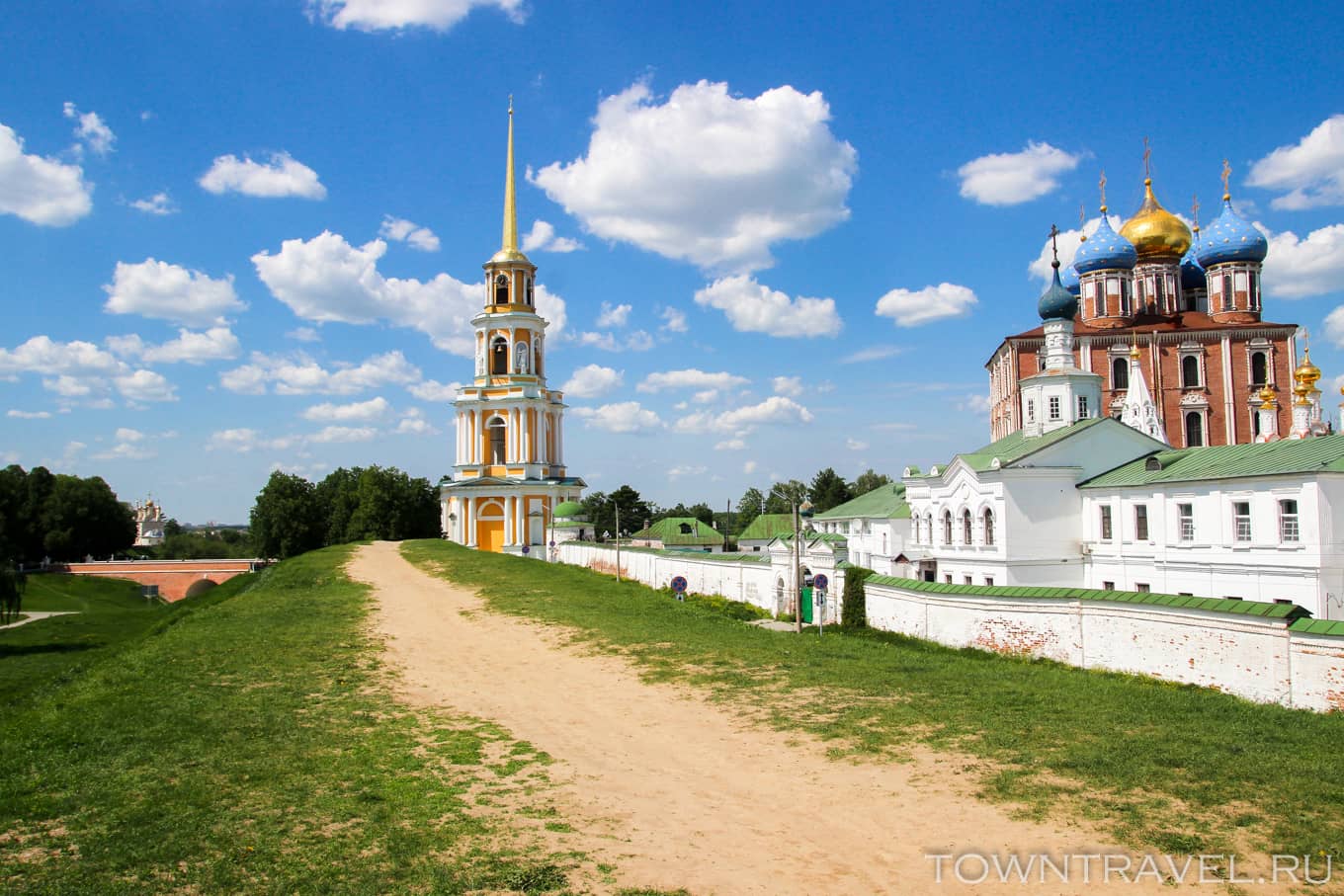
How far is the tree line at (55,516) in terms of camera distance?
→ 7124cm

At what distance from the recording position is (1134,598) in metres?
16.0

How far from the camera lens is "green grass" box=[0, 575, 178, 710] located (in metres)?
21.4

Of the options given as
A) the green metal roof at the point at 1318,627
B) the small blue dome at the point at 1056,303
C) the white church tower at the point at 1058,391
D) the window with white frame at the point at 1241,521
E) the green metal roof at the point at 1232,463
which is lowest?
the green metal roof at the point at 1318,627

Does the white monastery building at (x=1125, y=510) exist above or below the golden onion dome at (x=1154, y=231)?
below

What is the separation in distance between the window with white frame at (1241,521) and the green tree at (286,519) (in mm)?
65865

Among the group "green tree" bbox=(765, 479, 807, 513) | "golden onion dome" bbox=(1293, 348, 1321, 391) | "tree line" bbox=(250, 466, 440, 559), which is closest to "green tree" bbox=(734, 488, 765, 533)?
"green tree" bbox=(765, 479, 807, 513)

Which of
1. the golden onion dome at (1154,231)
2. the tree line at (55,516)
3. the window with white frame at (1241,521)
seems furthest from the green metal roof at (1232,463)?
the tree line at (55,516)

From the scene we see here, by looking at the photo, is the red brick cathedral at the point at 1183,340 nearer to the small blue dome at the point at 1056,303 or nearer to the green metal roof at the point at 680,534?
the small blue dome at the point at 1056,303

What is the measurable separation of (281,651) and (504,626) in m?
5.59

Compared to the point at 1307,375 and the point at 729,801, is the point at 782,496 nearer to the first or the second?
the point at 1307,375

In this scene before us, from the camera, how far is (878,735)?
10734 millimetres

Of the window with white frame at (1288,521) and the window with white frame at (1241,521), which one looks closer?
the window with white frame at (1288,521)

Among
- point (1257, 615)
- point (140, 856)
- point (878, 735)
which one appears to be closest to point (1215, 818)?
point (878, 735)

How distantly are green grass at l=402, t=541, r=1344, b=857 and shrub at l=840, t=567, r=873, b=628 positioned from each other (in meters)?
3.39
